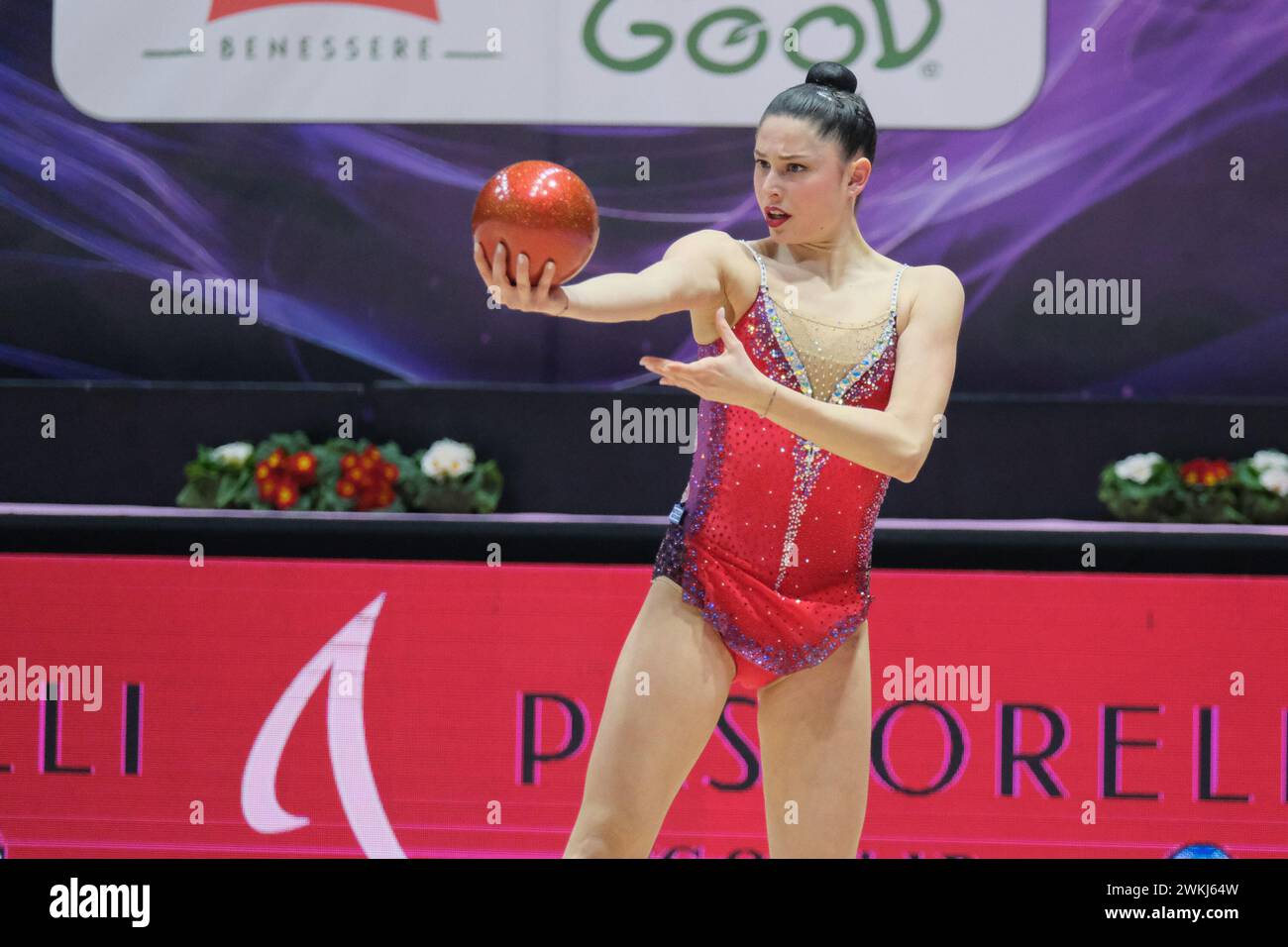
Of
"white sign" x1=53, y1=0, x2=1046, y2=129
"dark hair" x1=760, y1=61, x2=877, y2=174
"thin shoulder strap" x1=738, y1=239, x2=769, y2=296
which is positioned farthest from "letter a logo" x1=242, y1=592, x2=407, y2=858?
"white sign" x1=53, y1=0, x2=1046, y2=129

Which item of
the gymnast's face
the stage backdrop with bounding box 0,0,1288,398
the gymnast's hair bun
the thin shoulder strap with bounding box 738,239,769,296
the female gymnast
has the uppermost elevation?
the stage backdrop with bounding box 0,0,1288,398

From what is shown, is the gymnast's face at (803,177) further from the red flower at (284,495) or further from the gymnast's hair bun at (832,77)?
the red flower at (284,495)

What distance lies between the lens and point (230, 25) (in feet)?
18.6

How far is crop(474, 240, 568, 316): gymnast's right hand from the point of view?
7.36ft

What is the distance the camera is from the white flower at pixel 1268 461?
16.8ft

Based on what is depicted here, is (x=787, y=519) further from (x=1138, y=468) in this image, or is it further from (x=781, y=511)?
(x=1138, y=468)

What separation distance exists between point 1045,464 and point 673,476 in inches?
58.8

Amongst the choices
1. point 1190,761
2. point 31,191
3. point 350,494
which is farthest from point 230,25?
point 1190,761

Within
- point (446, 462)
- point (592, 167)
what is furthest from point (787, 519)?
point (592, 167)

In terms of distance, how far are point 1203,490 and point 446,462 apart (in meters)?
2.86

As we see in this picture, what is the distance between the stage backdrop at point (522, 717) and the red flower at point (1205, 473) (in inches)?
46.3

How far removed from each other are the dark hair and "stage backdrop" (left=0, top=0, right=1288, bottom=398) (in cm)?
312

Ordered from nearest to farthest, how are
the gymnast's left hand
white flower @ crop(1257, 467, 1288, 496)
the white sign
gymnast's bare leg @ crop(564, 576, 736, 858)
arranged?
the gymnast's left hand < gymnast's bare leg @ crop(564, 576, 736, 858) < white flower @ crop(1257, 467, 1288, 496) < the white sign

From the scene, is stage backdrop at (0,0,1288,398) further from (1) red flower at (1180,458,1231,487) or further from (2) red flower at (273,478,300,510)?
(2) red flower at (273,478,300,510)
